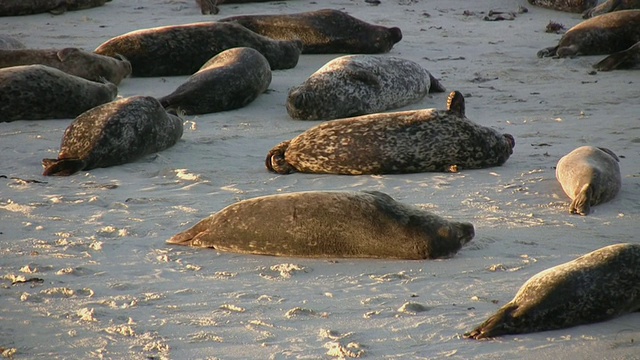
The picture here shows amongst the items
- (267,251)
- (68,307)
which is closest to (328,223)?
(267,251)

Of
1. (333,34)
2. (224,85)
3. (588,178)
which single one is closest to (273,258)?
(588,178)

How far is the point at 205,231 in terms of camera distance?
17.6ft

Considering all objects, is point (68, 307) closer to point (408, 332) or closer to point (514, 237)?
point (408, 332)

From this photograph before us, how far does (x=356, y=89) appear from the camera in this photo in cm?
900

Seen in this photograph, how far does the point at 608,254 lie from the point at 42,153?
15.5 ft

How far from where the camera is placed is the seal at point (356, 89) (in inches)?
350

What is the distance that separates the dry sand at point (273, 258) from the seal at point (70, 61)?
33 centimetres

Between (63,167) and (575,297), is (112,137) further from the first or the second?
(575,297)

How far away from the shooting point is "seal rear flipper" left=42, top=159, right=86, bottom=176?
7000 mm

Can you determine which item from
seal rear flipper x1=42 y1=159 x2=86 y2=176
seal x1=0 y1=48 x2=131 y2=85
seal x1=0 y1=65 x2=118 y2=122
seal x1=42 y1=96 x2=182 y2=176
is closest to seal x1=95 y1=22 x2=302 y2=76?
seal x1=0 y1=48 x2=131 y2=85

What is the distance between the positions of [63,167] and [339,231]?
2.70m

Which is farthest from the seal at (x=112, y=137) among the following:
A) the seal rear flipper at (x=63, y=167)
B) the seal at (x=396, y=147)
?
the seal at (x=396, y=147)

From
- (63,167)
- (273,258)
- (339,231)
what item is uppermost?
(339,231)

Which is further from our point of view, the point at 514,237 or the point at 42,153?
the point at 42,153
